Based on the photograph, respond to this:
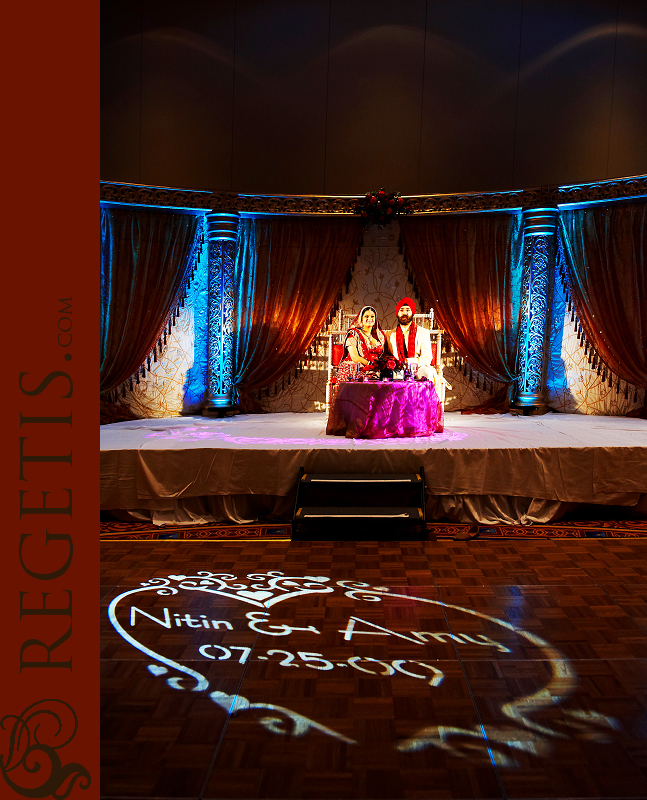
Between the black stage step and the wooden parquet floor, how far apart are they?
39cm

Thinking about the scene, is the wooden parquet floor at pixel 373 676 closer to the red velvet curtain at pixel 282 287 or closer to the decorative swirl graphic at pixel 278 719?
the decorative swirl graphic at pixel 278 719

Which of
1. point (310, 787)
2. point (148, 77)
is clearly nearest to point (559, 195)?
point (148, 77)

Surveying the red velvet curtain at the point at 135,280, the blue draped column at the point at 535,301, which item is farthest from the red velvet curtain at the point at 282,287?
the blue draped column at the point at 535,301

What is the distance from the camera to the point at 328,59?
6.66 metres

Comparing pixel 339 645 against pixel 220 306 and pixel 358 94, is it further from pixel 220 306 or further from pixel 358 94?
pixel 358 94

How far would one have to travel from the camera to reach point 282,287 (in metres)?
6.89

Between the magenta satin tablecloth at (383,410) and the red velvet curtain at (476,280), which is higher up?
the red velvet curtain at (476,280)

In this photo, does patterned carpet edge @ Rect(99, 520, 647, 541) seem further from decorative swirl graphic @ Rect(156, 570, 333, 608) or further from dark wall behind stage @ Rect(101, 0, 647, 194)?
dark wall behind stage @ Rect(101, 0, 647, 194)

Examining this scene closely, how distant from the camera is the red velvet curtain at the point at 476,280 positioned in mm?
6793

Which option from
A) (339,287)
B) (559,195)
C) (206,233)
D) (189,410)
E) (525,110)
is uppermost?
(525,110)

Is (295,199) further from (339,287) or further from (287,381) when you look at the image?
(287,381)

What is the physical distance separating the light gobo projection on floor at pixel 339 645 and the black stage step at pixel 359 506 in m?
0.74

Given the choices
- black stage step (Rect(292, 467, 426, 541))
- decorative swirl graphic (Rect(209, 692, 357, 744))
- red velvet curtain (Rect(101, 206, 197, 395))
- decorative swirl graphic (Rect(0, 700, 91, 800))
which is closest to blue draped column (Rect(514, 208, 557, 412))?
black stage step (Rect(292, 467, 426, 541))

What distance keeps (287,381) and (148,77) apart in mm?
3468
